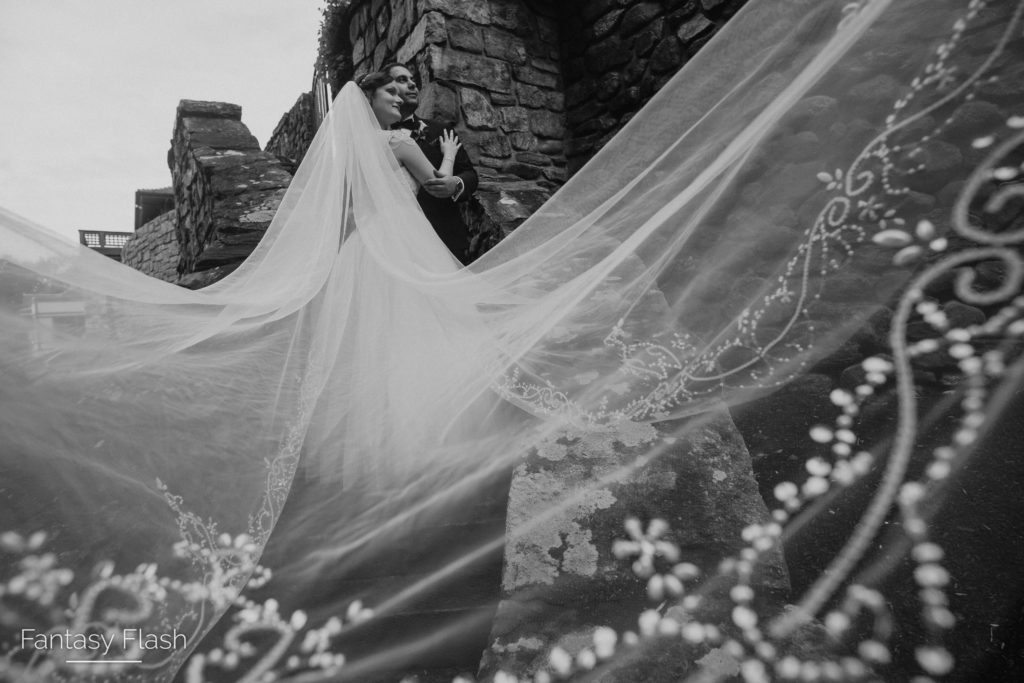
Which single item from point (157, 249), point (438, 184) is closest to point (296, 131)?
point (157, 249)

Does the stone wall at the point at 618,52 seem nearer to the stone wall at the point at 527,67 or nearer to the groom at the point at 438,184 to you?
the stone wall at the point at 527,67

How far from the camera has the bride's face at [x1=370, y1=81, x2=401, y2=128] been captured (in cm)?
250


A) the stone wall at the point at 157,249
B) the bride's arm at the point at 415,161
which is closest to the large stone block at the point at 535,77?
the bride's arm at the point at 415,161

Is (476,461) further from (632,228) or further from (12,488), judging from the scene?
(12,488)

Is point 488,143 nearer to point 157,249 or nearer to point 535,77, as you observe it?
point 535,77

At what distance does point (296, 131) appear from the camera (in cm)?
660

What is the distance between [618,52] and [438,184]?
7.21ft

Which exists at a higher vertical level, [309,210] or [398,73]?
[398,73]

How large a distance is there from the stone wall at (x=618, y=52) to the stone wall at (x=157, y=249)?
584cm

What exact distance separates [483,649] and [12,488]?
37.6 inches

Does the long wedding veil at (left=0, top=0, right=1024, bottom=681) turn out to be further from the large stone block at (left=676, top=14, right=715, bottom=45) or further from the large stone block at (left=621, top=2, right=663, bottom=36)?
the large stone block at (left=621, top=2, right=663, bottom=36)

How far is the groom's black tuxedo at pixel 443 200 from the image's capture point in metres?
2.80

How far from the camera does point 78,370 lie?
4.14 feet

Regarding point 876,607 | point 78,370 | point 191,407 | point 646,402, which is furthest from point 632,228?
point 78,370
